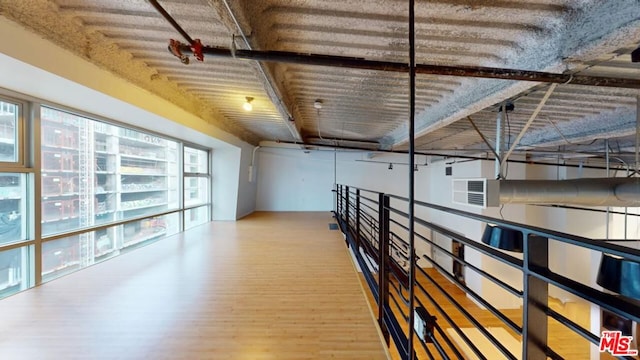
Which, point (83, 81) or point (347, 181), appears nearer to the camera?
point (83, 81)

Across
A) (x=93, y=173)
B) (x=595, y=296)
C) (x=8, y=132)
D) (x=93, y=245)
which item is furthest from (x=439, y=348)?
(x=93, y=173)

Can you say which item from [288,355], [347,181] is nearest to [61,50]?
[288,355]

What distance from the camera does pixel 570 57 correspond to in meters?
1.50

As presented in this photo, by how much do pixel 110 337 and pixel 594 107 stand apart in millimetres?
5286

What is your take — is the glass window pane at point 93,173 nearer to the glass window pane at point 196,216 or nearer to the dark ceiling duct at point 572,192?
the glass window pane at point 196,216

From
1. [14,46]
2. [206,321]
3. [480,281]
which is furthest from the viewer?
[480,281]

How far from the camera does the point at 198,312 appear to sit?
2164mm

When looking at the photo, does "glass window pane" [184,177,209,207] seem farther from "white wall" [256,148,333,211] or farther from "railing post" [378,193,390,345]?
"railing post" [378,193,390,345]

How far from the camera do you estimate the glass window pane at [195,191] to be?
576cm

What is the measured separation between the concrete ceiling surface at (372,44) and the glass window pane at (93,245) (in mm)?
2200

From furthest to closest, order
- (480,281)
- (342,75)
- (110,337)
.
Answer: (480,281)
(342,75)
(110,337)

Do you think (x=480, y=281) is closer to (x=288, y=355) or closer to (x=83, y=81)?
(x=288, y=355)

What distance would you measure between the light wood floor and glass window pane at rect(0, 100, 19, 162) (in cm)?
140

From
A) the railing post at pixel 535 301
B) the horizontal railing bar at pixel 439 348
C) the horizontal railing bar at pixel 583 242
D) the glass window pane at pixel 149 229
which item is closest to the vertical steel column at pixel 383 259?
the horizontal railing bar at pixel 439 348
